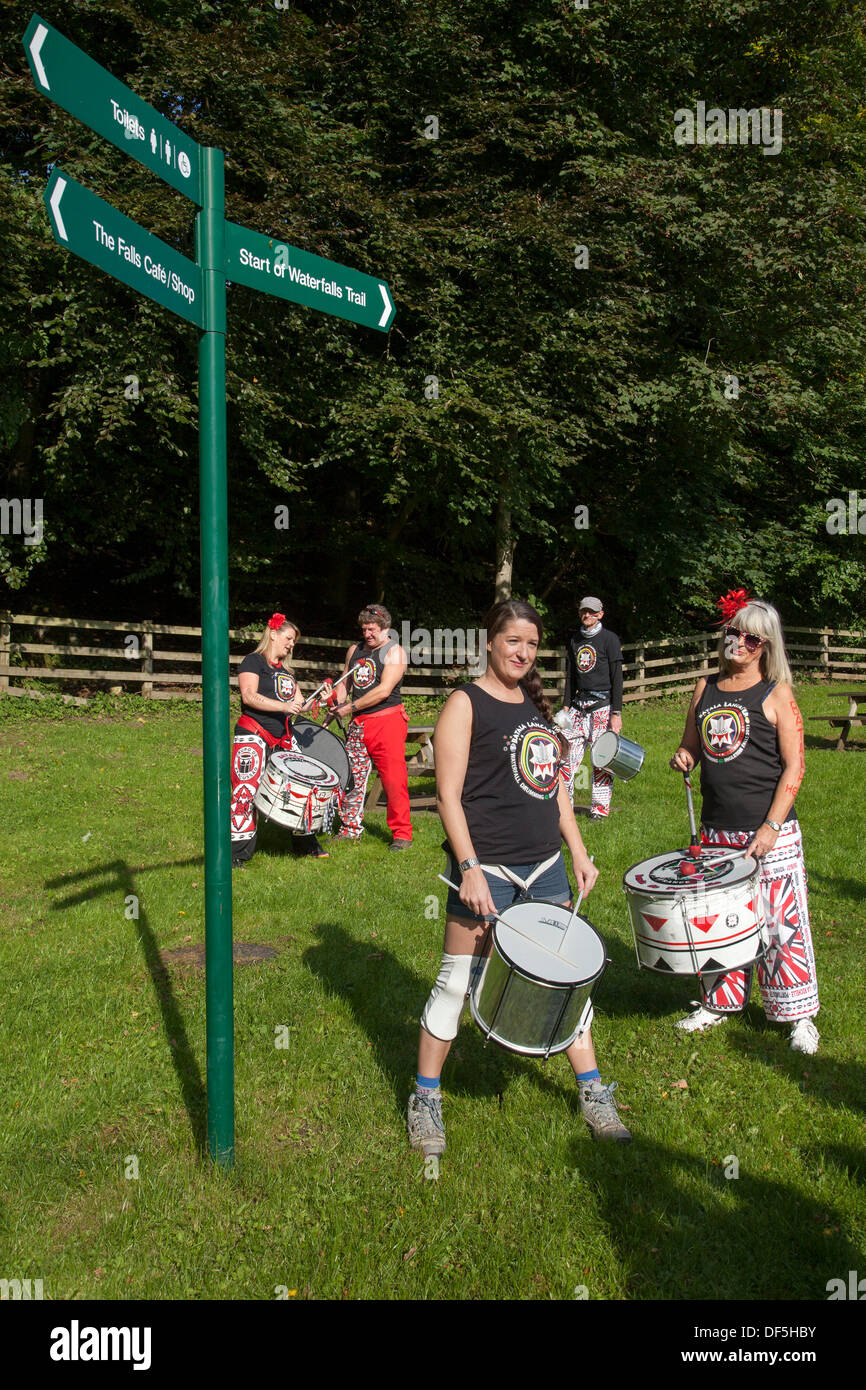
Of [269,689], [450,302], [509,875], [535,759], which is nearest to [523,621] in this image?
[535,759]

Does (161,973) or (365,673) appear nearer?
(161,973)

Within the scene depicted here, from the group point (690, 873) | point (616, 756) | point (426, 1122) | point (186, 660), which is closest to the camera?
point (426, 1122)

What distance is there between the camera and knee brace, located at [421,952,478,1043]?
3674 mm

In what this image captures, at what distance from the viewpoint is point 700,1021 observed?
15.7ft

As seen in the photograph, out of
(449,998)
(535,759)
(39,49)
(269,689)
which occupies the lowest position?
(449,998)

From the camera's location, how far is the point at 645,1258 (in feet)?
10.2

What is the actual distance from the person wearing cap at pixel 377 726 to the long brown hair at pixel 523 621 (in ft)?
13.8

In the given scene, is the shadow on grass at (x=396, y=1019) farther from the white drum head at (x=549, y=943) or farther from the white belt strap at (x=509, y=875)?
the white belt strap at (x=509, y=875)

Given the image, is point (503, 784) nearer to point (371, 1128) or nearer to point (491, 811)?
point (491, 811)

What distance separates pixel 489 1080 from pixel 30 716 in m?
11.3

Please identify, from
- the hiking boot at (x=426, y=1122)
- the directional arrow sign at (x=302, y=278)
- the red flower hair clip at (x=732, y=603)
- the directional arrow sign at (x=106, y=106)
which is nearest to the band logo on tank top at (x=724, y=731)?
the red flower hair clip at (x=732, y=603)

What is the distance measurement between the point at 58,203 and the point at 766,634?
10.7 ft

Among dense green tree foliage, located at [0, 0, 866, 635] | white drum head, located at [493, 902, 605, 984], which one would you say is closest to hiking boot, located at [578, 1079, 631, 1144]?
white drum head, located at [493, 902, 605, 984]
